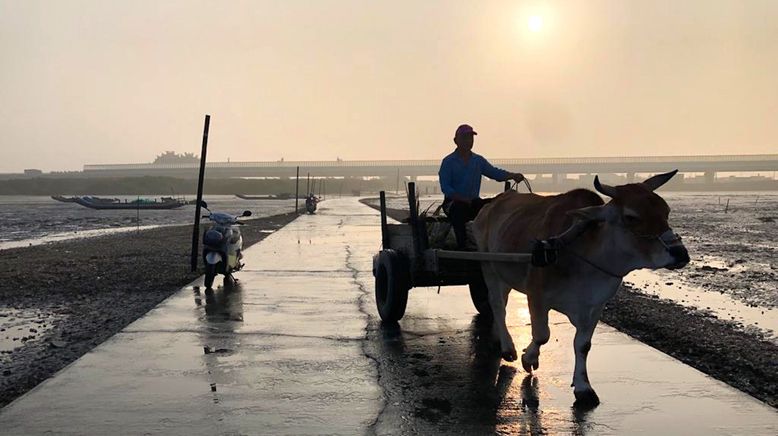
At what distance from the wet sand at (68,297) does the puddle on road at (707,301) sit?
848 cm

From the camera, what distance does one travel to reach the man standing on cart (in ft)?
24.9

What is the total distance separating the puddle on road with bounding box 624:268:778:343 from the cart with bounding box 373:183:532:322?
3966mm

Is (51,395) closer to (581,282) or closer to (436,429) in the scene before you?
(436,429)

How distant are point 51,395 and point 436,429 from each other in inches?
125

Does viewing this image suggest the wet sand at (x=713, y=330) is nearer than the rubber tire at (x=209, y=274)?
Yes

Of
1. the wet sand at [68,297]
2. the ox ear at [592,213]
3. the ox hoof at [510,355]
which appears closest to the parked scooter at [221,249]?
the wet sand at [68,297]

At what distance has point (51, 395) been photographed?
5543 mm

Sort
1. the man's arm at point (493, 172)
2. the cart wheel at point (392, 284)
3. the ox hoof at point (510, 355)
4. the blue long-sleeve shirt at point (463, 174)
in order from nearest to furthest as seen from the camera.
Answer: the ox hoof at point (510, 355) → the blue long-sleeve shirt at point (463, 174) → the man's arm at point (493, 172) → the cart wheel at point (392, 284)

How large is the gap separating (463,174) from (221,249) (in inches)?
229

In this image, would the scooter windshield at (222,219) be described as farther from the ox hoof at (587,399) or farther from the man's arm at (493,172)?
the ox hoof at (587,399)

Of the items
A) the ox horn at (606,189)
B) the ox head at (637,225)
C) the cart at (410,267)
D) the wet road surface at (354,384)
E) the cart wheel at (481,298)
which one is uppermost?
the ox horn at (606,189)

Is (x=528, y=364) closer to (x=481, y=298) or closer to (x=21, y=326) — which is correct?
(x=481, y=298)

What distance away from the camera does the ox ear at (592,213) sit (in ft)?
16.4

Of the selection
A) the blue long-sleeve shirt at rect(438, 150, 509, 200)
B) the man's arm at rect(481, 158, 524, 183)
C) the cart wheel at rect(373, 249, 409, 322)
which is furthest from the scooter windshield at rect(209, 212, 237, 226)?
the man's arm at rect(481, 158, 524, 183)
